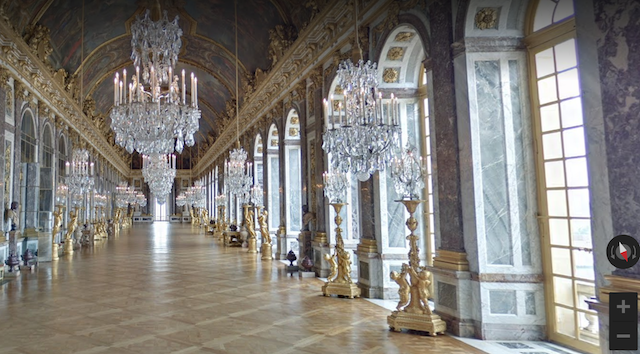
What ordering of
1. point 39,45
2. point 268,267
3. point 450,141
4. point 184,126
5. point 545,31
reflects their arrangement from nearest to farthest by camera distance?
point 545,31, point 450,141, point 184,126, point 268,267, point 39,45

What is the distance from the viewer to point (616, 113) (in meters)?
3.45

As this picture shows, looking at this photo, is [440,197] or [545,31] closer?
[545,31]

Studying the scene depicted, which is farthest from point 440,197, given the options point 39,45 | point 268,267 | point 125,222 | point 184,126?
point 125,222

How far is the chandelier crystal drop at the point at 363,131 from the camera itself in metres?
5.09

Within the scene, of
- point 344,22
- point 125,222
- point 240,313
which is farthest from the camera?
point 125,222

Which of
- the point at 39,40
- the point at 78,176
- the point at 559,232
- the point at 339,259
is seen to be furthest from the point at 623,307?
the point at 39,40

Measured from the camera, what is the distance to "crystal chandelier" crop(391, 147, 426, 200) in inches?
205

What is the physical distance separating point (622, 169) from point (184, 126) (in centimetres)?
577

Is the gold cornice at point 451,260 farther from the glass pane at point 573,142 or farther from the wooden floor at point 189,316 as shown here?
the glass pane at point 573,142

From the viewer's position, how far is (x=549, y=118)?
4.97m

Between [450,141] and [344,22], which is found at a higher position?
[344,22]

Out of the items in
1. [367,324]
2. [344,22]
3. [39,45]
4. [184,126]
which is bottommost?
[367,324]

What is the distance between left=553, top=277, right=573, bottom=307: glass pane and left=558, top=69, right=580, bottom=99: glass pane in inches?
79.2

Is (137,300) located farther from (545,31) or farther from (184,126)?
(545,31)
